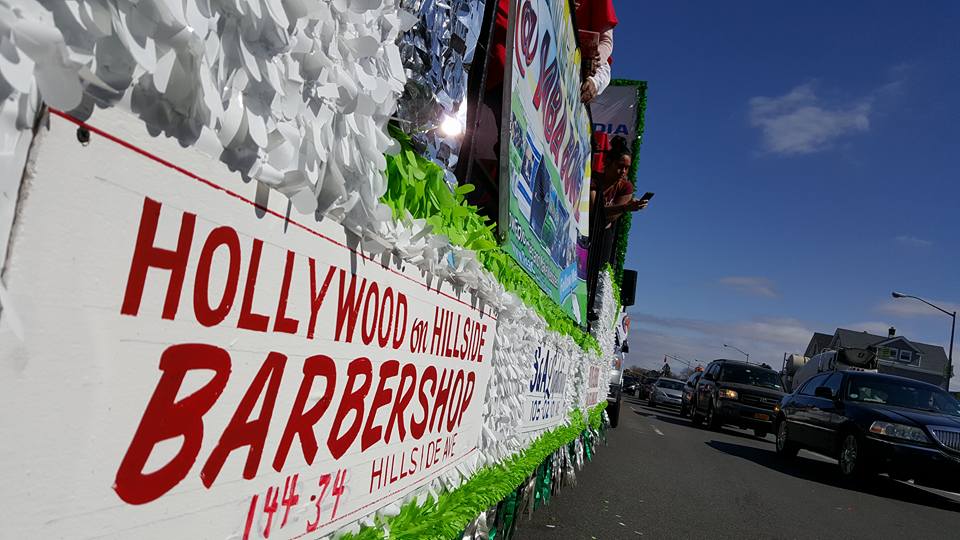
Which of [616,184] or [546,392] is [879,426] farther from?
[546,392]

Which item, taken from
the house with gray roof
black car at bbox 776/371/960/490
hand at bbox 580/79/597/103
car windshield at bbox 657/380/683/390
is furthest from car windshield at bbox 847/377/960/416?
the house with gray roof

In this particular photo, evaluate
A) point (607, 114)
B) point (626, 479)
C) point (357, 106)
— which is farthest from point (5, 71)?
point (607, 114)

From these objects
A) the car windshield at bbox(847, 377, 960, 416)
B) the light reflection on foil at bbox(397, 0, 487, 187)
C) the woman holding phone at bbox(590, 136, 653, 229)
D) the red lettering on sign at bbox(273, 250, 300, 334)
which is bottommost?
the red lettering on sign at bbox(273, 250, 300, 334)

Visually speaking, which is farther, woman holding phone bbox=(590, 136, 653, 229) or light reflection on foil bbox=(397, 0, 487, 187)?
woman holding phone bbox=(590, 136, 653, 229)

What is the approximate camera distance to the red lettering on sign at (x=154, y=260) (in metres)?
0.76

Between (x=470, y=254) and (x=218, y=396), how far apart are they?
1061 millimetres

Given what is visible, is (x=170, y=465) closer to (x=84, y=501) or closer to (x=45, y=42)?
(x=84, y=501)

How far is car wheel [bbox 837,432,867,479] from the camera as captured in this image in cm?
838

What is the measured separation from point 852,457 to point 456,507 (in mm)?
8236

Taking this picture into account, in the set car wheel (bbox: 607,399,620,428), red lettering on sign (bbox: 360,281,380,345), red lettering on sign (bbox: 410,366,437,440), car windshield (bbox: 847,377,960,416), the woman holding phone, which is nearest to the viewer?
red lettering on sign (bbox: 360,281,380,345)

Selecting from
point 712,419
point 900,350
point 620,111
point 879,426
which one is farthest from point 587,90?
point 900,350

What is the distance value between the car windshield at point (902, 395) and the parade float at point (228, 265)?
9067mm

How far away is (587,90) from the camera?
13.5 ft

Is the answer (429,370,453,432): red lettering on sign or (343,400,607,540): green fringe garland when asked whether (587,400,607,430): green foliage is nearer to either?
(343,400,607,540): green fringe garland
